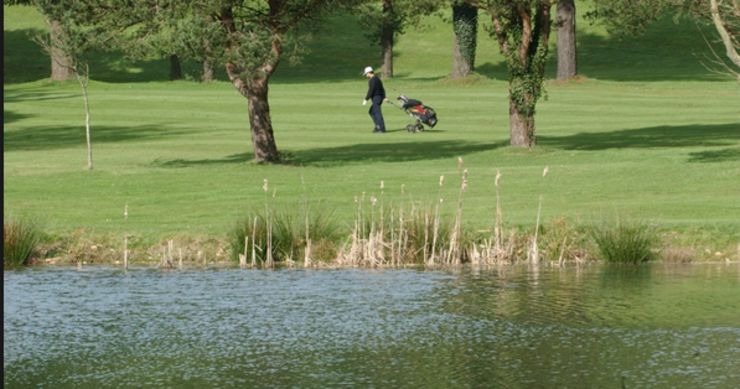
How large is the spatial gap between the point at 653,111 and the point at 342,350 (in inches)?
1252

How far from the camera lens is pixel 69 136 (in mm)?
37469

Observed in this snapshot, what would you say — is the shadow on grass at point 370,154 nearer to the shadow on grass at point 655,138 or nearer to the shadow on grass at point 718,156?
the shadow on grass at point 655,138

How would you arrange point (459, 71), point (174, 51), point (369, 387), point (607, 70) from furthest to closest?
point (607, 70), point (459, 71), point (174, 51), point (369, 387)

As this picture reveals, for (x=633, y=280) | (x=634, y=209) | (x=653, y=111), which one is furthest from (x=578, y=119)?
(x=633, y=280)

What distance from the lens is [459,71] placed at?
5841cm

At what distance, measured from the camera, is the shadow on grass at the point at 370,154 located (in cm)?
3002

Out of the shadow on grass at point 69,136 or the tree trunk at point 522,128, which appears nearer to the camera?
the tree trunk at point 522,128

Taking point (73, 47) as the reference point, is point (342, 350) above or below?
below

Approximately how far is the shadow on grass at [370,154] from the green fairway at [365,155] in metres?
0.06

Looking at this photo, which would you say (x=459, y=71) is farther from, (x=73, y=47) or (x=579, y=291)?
(x=579, y=291)

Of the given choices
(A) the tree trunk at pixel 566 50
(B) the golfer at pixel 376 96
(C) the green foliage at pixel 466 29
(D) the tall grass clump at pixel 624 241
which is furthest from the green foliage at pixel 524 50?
(C) the green foliage at pixel 466 29

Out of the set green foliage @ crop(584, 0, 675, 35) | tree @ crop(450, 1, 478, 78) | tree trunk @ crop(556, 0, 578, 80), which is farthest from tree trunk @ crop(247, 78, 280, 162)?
tree @ crop(450, 1, 478, 78)

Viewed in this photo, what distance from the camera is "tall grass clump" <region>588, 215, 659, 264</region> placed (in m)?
17.9

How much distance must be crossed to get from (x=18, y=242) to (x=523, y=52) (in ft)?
51.4
